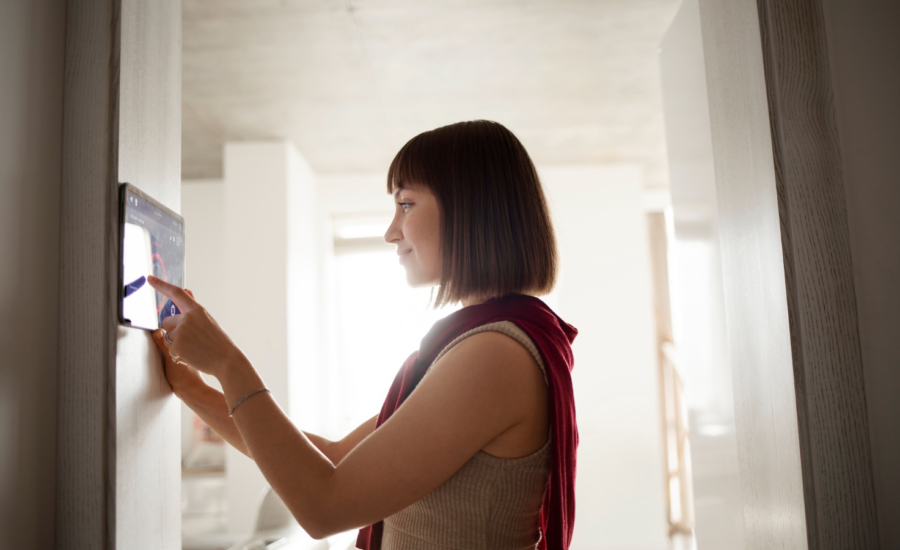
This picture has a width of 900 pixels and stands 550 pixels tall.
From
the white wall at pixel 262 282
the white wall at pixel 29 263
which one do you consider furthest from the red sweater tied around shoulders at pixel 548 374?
the white wall at pixel 262 282

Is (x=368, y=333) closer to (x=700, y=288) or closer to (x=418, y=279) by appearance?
(x=700, y=288)

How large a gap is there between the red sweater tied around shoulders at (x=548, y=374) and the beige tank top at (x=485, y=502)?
3 cm

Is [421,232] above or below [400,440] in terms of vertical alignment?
above

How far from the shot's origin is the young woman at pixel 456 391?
0.83 metres

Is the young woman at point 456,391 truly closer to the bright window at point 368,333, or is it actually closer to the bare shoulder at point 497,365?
the bare shoulder at point 497,365

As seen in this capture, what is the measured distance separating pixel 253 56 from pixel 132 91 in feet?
7.51

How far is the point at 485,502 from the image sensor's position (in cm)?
90

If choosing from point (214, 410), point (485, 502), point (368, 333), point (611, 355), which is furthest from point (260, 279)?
point (485, 502)

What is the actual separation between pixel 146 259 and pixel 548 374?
2.19 feet

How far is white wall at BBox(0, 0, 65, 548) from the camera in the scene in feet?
2.59

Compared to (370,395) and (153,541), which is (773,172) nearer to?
(153,541)

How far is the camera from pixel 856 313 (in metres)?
0.90

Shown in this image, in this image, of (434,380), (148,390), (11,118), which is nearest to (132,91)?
(11,118)

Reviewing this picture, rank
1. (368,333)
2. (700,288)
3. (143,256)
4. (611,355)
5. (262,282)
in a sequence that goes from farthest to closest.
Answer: (368,333), (611,355), (262,282), (700,288), (143,256)
